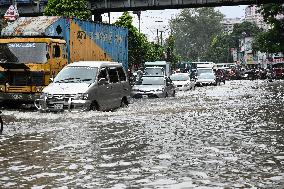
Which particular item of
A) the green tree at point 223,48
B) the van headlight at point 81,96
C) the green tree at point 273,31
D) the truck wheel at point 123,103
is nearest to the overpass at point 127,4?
the green tree at point 273,31

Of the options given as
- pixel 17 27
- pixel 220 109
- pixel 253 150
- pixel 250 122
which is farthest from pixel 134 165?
pixel 17 27

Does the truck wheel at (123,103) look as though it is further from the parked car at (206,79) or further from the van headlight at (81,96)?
the parked car at (206,79)

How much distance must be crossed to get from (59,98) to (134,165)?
881 centimetres

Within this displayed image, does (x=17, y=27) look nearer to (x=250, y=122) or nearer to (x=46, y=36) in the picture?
(x=46, y=36)

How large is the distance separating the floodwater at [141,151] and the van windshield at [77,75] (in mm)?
1692

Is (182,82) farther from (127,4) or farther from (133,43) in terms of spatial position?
(133,43)

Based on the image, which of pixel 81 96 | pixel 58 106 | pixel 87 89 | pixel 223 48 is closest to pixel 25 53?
pixel 58 106

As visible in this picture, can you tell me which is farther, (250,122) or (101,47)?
(101,47)

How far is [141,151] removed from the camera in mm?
10227

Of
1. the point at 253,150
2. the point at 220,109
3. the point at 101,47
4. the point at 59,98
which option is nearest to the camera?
the point at 253,150

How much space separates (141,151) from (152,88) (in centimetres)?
1819

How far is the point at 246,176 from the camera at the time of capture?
7.92 meters

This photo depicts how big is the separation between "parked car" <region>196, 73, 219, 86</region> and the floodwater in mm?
34007

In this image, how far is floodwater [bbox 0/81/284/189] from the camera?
25.3ft
